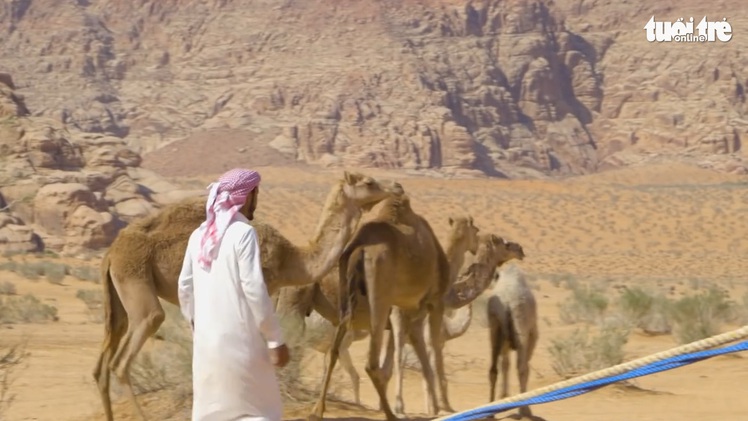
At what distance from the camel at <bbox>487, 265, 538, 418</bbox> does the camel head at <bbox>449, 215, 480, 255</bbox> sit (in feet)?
2.20

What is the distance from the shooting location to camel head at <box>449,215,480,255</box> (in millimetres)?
11422

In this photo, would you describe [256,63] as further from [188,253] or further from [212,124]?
[188,253]

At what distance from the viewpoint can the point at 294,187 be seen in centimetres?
7269

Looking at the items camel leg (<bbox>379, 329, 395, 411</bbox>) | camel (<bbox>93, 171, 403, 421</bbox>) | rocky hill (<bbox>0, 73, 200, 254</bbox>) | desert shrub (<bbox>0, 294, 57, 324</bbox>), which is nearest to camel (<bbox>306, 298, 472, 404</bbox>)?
camel leg (<bbox>379, 329, 395, 411</bbox>)

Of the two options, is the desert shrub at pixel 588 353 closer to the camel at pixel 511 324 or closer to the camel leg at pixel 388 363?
the camel at pixel 511 324

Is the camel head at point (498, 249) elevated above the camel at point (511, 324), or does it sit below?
above

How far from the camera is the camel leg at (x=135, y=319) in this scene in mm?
9258

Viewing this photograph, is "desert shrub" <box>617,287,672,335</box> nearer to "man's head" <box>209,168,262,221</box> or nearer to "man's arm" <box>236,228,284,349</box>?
"man's head" <box>209,168,262,221</box>

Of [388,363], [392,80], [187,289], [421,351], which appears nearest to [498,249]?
[421,351]

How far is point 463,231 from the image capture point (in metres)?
11.4

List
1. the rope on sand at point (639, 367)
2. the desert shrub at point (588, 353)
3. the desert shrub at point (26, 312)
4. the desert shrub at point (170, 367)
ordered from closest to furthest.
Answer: the rope on sand at point (639, 367) → the desert shrub at point (170, 367) → the desert shrub at point (588, 353) → the desert shrub at point (26, 312)

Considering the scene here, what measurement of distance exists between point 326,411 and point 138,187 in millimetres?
37217
